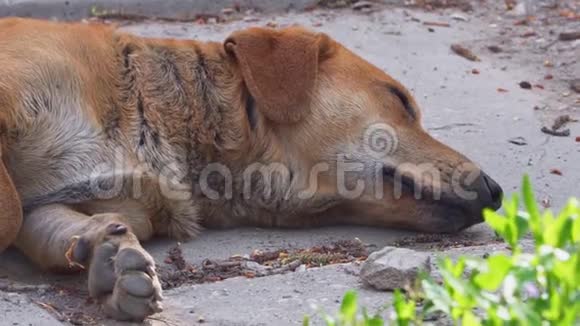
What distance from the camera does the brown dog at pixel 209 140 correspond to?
430 cm

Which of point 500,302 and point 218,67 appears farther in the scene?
point 218,67

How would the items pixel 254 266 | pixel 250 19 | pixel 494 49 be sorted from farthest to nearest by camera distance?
pixel 250 19 < pixel 494 49 < pixel 254 266

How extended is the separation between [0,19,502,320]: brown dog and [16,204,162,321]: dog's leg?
1 centimetres

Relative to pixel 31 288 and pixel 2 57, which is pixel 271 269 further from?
pixel 2 57

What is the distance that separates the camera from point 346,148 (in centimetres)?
481

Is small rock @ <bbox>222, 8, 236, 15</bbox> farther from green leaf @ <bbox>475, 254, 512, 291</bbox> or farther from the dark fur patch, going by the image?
green leaf @ <bbox>475, 254, 512, 291</bbox>

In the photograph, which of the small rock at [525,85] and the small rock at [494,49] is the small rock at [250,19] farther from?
the small rock at [525,85]

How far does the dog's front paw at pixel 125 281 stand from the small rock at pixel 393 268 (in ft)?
2.26

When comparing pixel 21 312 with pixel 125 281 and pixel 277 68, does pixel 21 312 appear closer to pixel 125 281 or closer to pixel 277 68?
pixel 125 281

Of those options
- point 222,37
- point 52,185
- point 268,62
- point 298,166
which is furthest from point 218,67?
point 222,37

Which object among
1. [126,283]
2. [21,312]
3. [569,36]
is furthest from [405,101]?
[569,36]

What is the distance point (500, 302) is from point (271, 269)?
1.74 metres

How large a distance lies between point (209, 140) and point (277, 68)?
40cm

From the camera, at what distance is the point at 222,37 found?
22.7 feet
